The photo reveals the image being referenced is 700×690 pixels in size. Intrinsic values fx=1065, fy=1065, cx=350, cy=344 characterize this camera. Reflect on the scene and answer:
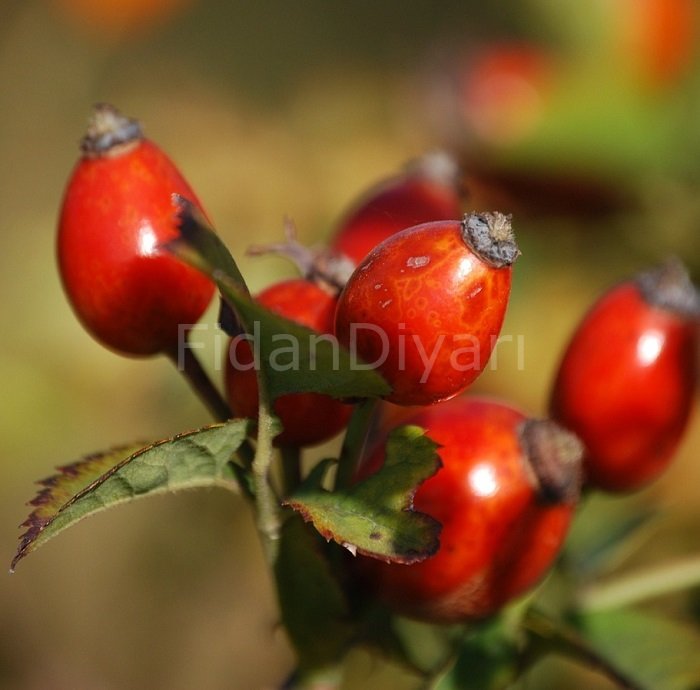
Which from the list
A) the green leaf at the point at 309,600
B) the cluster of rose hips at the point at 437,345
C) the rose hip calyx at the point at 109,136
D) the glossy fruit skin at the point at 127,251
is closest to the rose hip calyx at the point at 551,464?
the cluster of rose hips at the point at 437,345

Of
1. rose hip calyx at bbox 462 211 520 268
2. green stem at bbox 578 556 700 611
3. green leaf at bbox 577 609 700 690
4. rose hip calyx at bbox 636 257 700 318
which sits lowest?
green leaf at bbox 577 609 700 690

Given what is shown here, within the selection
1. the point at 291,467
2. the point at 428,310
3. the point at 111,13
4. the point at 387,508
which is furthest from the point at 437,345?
the point at 111,13

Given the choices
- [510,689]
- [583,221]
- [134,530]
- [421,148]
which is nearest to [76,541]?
[134,530]

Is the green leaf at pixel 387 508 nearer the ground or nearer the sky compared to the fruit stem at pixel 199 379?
nearer the ground

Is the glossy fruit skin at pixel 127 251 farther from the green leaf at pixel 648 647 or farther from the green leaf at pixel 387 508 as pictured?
the green leaf at pixel 648 647

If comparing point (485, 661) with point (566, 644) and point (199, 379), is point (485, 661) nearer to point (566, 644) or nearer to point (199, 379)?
point (566, 644)

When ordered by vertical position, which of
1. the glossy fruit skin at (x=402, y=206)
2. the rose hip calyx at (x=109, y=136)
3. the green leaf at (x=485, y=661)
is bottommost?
the green leaf at (x=485, y=661)

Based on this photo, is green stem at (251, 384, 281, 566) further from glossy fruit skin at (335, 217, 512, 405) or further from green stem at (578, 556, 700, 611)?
green stem at (578, 556, 700, 611)

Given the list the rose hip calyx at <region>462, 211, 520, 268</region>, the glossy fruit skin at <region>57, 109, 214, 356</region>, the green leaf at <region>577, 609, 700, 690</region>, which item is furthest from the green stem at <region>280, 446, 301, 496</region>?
the green leaf at <region>577, 609, 700, 690</region>
